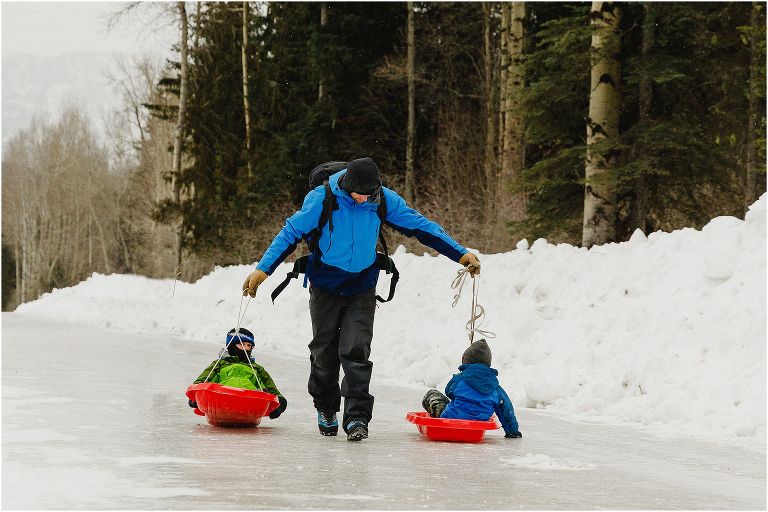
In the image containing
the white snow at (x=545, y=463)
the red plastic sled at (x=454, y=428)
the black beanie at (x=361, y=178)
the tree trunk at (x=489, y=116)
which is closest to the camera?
the white snow at (x=545, y=463)

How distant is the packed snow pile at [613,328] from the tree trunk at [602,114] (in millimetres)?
1321

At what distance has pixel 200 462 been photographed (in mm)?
6402

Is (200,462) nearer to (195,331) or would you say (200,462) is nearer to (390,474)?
(390,474)

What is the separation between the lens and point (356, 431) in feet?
24.8

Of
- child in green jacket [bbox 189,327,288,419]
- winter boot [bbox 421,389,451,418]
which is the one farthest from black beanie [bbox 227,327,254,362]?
winter boot [bbox 421,389,451,418]

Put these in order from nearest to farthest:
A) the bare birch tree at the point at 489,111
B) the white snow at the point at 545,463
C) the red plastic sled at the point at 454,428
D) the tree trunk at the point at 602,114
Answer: the white snow at the point at 545,463
the red plastic sled at the point at 454,428
the tree trunk at the point at 602,114
the bare birch tree at the point at 489,111

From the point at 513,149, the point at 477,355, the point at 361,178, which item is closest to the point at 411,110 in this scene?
the point at 513,149

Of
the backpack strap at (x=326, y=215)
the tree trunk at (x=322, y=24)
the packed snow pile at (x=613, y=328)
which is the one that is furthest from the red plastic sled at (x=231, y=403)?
the tree trunk at (x=322, y=24)

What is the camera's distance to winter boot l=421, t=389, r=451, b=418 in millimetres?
7996

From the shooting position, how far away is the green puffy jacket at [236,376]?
8094mm

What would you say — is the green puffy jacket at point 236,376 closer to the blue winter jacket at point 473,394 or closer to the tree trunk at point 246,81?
the blue winter jacket at point 473,394

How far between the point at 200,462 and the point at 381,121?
97.1 feet

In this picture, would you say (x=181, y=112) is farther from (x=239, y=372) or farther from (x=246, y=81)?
(x=239, y=372)

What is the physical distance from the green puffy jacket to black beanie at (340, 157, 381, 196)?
173 cm
